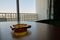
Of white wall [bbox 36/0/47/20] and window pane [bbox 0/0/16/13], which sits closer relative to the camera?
window pane [bbox 0/0/16/13]

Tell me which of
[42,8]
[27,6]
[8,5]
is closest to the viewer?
[8,5]

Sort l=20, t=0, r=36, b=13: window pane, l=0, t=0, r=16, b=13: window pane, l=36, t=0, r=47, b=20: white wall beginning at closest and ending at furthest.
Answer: l=0, t=0, r=16, b=13: window pane, l=20, t=0, r=36, b=13: window pane, l=36, t=0, r=47, b=20: white wall

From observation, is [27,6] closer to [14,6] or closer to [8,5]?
[14,6]

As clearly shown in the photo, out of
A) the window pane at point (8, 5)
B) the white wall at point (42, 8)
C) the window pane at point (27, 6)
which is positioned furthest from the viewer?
the white wall at point (42, 8)

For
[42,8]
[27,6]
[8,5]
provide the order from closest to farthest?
[8,5]
[27,6]
[42,8]

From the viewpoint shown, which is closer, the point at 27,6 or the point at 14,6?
the point at 14,6

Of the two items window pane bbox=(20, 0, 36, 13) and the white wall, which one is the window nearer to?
window pane bbox=(20, 0, 36, 13)

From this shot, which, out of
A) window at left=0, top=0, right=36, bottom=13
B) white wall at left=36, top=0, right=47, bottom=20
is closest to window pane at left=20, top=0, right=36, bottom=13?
window at left=0, top=0, right=36, bottom=13

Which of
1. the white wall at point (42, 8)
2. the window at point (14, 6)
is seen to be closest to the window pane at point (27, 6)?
the window at point (14, 6)

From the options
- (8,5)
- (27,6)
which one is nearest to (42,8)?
(27,6)

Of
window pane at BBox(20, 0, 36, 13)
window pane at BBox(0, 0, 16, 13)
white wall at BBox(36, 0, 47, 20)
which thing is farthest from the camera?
white wall at BBox(36, 0, 47, 20)

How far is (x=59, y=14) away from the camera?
4.25 m

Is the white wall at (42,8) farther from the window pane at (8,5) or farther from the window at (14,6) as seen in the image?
the window pane at (8,5)

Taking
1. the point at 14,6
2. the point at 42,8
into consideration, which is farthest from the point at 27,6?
the point at 42,8
